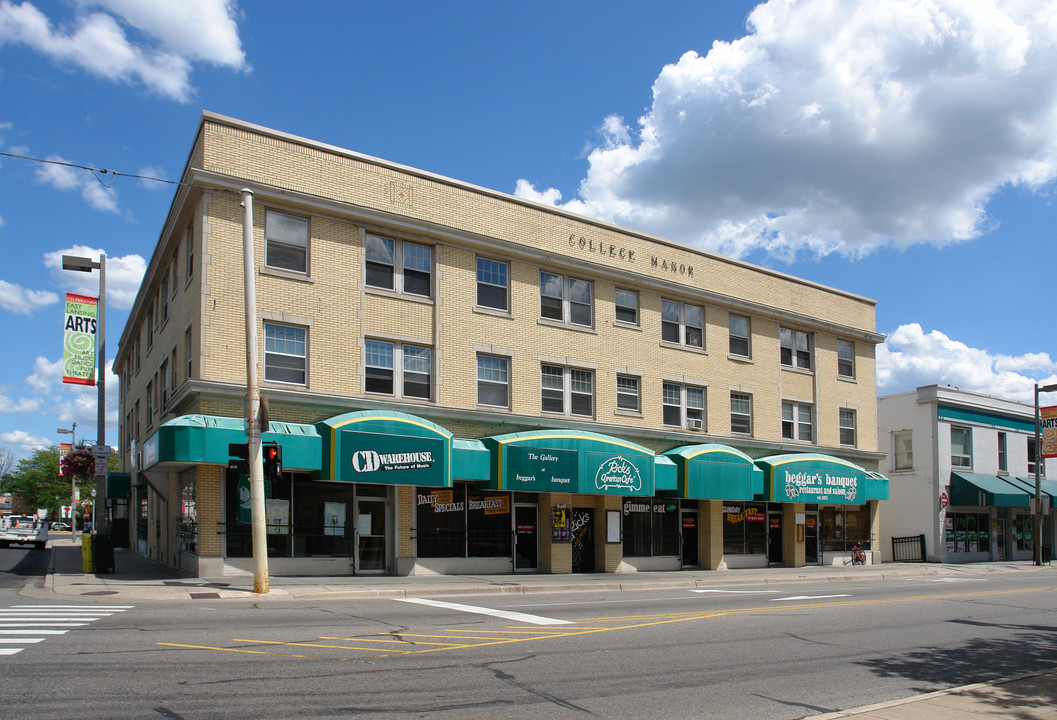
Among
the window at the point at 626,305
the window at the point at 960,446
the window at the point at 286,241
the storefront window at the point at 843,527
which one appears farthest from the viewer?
the window at the point at 960,446

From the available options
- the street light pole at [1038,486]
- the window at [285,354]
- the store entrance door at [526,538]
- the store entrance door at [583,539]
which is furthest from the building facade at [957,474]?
the window at [285,354]

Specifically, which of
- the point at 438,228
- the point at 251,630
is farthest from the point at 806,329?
the point at 251,630

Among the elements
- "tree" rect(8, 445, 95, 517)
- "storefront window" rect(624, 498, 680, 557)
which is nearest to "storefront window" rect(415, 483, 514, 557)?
"storefront window" rect(624, 498, 680, 557)

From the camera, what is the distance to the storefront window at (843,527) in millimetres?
33750

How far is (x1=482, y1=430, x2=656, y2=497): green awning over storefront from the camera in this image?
22969 mm

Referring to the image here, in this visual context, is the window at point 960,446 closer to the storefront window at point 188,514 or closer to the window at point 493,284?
the window at point 493,284

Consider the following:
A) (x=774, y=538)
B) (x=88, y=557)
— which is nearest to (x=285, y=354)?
(x=88, y=557)

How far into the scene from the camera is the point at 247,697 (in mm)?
7582

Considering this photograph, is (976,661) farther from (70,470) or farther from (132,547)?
(70,470)

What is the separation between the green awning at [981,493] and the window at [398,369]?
27230 mm

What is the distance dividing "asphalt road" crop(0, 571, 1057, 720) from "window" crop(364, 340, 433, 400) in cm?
788

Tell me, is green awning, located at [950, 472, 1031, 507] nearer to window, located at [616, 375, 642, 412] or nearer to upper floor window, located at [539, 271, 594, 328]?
window, located at [616, 375, 642, 412]

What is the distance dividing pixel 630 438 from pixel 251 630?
→ 696 inches

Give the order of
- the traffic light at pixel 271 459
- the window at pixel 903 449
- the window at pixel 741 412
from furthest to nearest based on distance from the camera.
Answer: the window at pixel 903 449 → the window at pixel 741 412 → the traffic light at pixel 271 459
